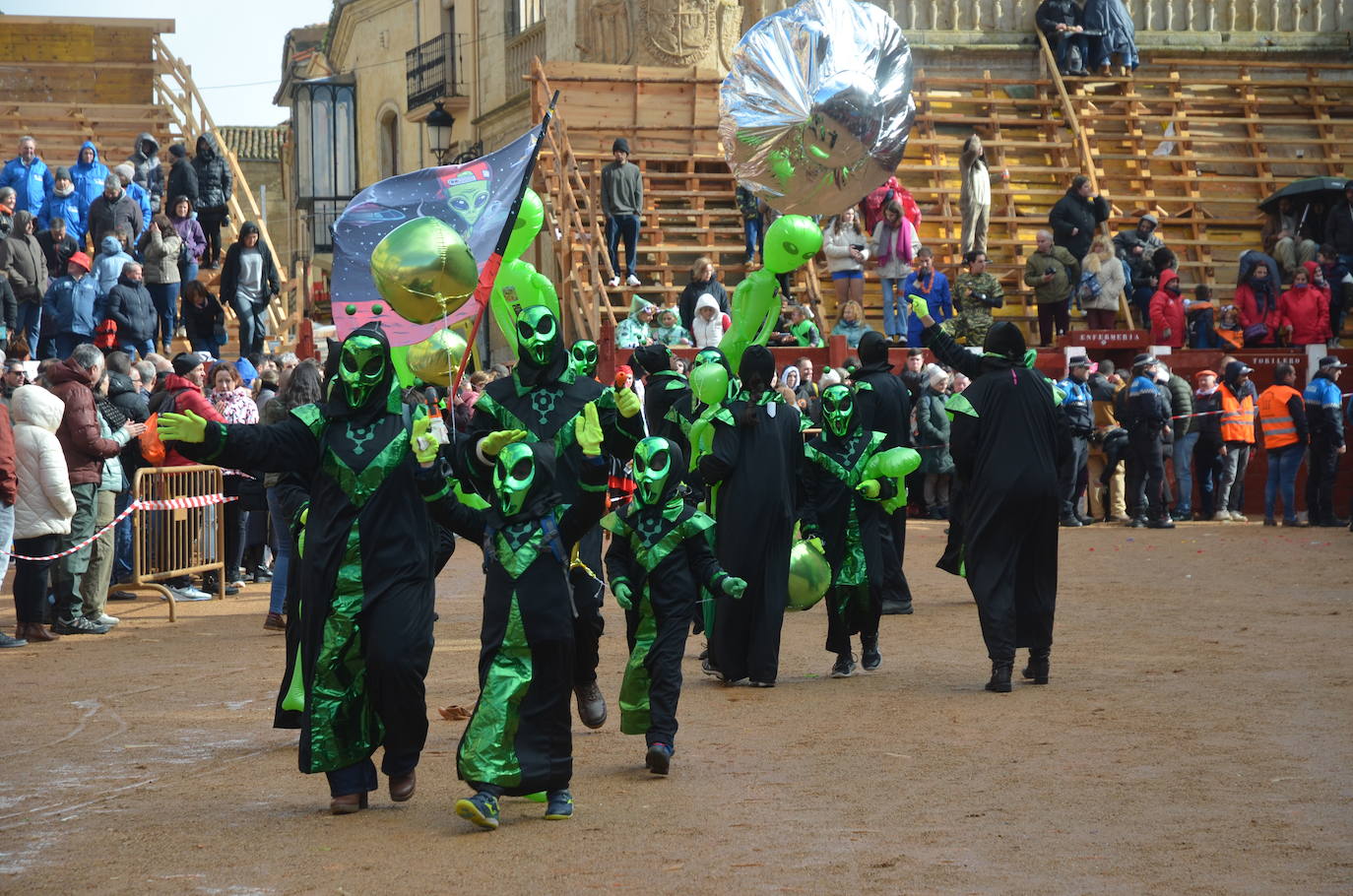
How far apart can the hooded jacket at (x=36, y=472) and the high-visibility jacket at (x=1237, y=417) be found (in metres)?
13.3

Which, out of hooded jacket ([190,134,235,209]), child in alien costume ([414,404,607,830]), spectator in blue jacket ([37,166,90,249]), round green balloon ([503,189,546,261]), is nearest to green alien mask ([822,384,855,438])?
round green balloon ([503,189,546,261])

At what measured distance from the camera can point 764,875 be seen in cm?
591

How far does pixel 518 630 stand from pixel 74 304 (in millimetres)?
13231

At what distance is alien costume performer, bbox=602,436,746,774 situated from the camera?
303 inches

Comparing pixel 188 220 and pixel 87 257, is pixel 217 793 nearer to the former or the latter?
pixel 87 257

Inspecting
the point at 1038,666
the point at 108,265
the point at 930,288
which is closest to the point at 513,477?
the point at 1038,666

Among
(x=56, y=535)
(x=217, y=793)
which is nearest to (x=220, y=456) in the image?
(x=217, y=793)

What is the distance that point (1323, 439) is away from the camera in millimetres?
19875

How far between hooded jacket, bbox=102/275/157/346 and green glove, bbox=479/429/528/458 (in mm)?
12603

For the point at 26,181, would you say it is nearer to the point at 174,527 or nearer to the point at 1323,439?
the point at 174,527

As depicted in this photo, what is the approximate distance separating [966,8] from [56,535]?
2186cm

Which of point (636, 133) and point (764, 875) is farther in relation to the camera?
point (636, 133)

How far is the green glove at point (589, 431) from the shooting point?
23.4ft

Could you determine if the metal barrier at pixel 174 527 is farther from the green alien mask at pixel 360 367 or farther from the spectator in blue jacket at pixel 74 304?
the green alien mask at pixel 360 367
